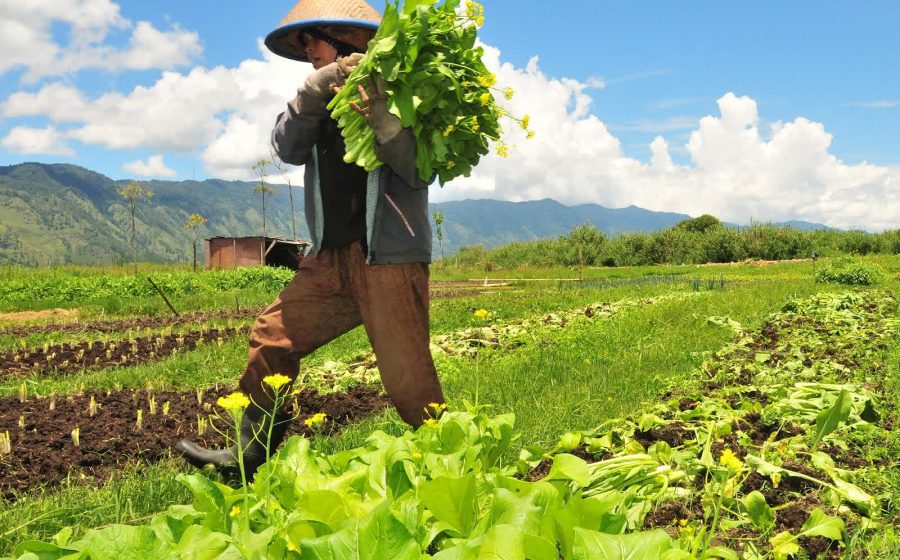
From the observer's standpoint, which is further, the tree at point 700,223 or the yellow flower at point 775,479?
the tree at point 700,223

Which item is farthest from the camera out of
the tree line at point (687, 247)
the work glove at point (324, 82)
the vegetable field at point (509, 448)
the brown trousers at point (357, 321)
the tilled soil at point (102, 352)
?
the tree line at point (687, 247)

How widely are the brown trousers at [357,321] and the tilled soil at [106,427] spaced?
31cm

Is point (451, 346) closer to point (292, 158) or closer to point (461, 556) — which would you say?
point (292, 158)

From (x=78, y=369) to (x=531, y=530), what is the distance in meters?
8.04

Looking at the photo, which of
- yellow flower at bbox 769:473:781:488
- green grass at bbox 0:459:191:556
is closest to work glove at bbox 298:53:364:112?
green grass at bbox 0:459:191:556

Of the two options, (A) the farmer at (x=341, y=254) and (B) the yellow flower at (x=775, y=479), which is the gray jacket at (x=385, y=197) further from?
(B) the yellow flower at (x=775, y=479)

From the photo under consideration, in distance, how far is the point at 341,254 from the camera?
3.11 meters

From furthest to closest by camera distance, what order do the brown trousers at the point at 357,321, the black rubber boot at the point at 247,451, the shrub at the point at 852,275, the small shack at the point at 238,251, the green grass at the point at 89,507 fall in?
the small shack at the point at 238,251 < the shrub at the point at 852,275 < the black rubber boot at the point at 247,451 < the brown trousers at the point at 357,321 < the green grass at the point at 89,507

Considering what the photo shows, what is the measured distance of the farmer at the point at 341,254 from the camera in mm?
2924

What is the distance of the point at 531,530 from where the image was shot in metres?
1.44

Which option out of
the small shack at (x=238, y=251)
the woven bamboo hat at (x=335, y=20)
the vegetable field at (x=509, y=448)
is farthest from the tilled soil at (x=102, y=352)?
the small shack at (x=238, y=251)

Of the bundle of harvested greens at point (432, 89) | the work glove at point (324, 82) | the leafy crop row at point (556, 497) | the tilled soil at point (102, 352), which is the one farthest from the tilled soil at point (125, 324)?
the leafy crop row at point (556, 497)

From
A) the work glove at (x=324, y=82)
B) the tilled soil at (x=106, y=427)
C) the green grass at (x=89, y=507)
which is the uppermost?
the work glove at (x=324, y=82)

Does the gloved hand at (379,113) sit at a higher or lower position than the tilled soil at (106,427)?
higher
